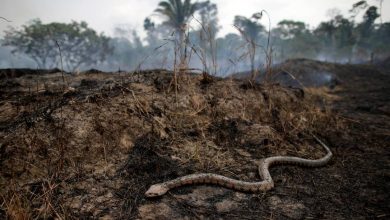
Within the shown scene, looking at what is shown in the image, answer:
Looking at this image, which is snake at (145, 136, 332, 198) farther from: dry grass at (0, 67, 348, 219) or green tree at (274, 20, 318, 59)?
green tree at (274, 20, 318, 59)

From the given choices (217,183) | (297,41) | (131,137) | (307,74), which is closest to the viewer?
(217,183)

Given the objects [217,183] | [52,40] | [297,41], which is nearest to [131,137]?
[217,183]

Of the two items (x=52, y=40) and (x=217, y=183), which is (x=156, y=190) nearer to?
(x=217, y=183)

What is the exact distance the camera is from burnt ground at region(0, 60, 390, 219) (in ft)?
9.94

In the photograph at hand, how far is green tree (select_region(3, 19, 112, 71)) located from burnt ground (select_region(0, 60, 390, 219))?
2690 centimetres

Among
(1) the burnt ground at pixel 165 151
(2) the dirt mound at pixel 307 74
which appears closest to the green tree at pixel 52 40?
(2) the dirt mound at pixel 307 74

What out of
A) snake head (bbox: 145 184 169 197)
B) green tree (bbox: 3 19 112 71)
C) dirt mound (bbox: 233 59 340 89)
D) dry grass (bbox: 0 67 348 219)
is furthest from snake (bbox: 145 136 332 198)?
green tree (bbox: 3 19 112 71)

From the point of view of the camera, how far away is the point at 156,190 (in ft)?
10.5

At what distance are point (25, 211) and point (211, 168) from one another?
228 cm

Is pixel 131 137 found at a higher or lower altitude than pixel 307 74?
lower

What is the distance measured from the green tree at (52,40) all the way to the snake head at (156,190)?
28749mm

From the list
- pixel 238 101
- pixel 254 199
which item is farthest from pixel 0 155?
pixel 238 101

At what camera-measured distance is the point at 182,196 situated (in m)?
3.29

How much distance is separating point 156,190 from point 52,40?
3821cm
